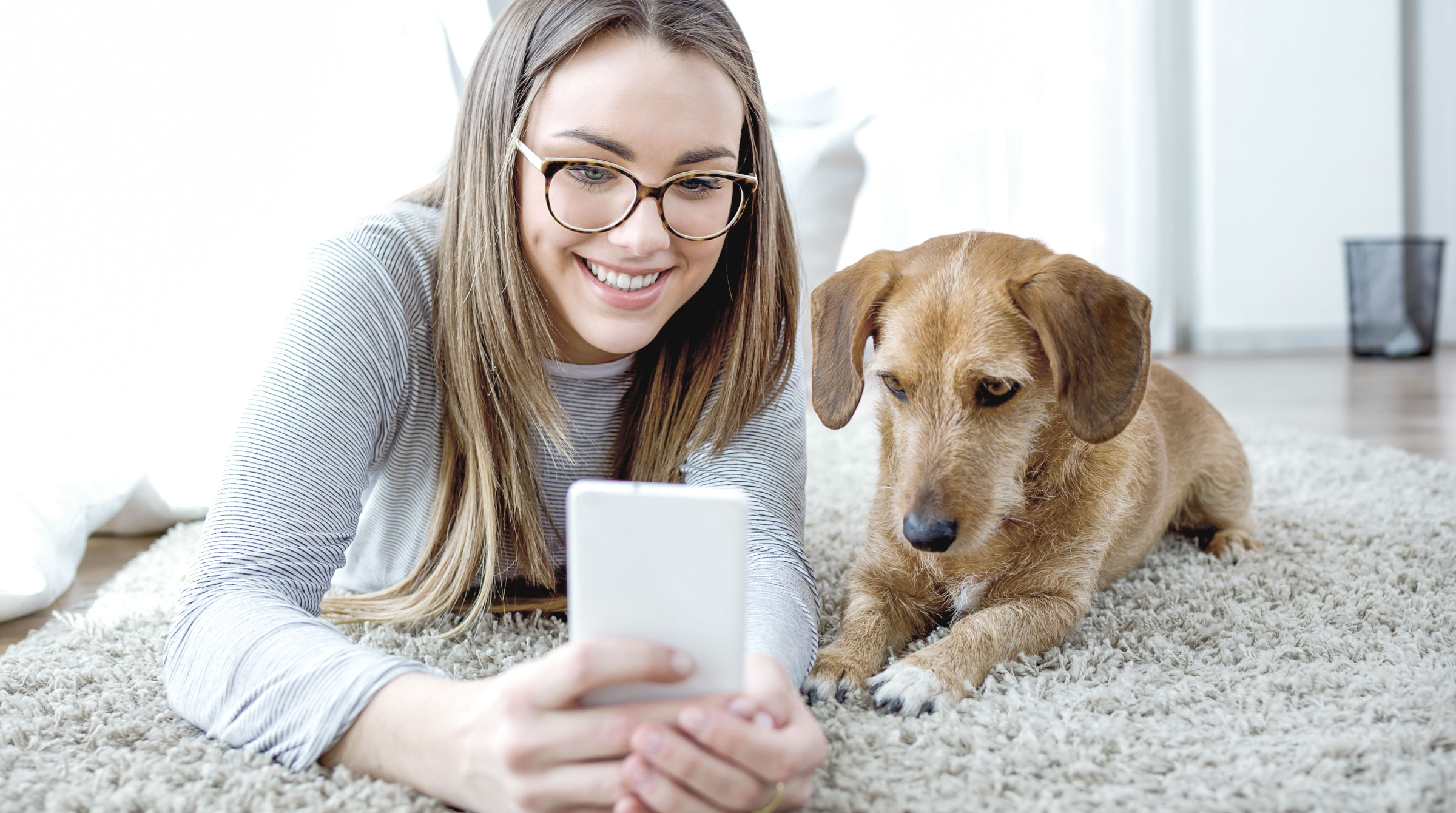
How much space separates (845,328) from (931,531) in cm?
36

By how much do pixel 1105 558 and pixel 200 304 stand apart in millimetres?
2079

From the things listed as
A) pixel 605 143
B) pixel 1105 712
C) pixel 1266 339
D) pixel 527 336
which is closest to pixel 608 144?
pixel 605 143

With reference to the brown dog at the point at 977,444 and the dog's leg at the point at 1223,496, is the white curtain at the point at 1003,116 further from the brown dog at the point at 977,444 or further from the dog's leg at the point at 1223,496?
the brown dog at the point at 977,444

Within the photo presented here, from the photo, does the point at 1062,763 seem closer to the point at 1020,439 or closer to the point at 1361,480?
the point at 1020,439

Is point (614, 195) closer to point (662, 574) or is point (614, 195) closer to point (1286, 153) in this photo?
point (662, 574)

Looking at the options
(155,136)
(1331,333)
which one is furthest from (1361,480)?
(1331,333)

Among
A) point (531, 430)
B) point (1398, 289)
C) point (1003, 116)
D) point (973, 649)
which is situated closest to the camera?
point (973, 649)

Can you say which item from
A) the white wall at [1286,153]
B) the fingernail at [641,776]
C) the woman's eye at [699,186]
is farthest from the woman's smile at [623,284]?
the white wall at [1286,153]

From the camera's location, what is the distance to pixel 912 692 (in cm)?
118

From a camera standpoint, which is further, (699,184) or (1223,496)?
(1223,496)

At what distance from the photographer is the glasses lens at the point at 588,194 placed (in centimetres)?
128

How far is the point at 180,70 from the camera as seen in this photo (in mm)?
2691

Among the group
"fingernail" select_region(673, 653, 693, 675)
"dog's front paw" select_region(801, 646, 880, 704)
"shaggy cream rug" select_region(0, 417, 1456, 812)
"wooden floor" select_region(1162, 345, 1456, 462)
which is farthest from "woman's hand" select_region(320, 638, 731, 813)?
"wooden floor" select_region(1162, 345, 1456, 462)

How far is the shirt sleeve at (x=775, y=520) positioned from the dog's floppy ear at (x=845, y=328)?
0.28 ft
